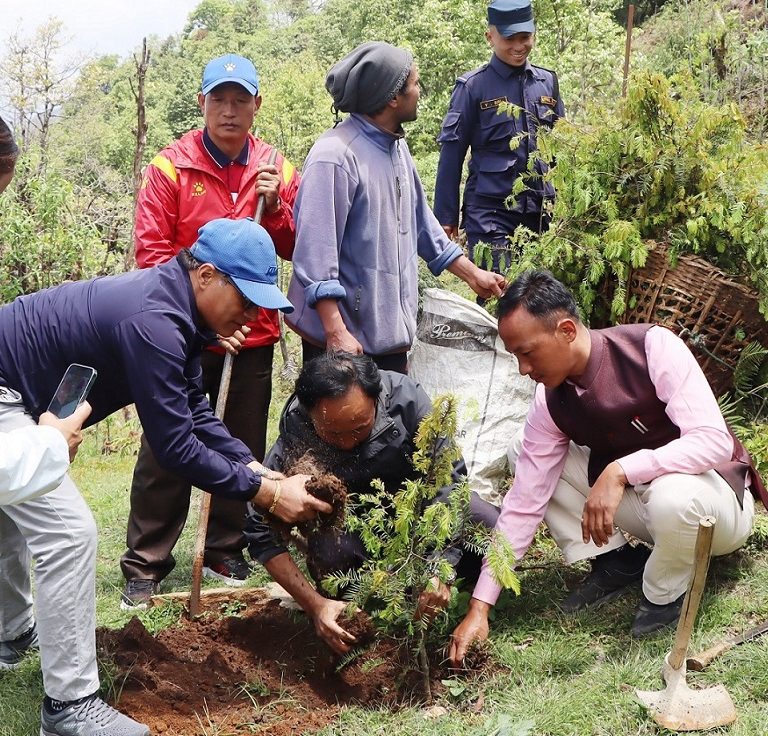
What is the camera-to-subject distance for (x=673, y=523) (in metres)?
3.17

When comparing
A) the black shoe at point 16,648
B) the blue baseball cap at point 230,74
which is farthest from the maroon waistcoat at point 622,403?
the black shoe at point 16,648

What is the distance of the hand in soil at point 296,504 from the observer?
316cm

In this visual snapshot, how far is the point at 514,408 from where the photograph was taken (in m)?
4.63

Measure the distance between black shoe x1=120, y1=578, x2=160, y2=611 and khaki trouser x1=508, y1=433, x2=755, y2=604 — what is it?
1.85 metres

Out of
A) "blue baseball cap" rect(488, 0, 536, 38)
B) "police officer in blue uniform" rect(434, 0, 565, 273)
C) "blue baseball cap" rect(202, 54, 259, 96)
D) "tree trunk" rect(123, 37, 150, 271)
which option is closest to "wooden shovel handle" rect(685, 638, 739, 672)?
"police officer in blue uniform" rect(434, 0, 565, 273)

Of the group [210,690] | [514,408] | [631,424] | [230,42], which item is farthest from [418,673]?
[230,42]

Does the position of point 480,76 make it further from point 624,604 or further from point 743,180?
point 624,604

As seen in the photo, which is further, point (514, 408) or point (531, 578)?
point (514, 408)

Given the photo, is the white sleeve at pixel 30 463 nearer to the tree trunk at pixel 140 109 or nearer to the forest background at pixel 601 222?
the forest background at pixel 601 222

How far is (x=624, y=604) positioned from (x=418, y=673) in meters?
0.90

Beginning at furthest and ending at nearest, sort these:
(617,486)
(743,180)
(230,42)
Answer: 1. (230,42)
2. (743,180)
3. (617,486)

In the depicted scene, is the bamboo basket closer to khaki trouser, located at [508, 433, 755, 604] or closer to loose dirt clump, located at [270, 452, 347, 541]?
khaki trouser, located at [508, 433, 755, 604]

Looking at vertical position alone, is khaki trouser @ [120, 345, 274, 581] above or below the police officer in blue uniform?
below

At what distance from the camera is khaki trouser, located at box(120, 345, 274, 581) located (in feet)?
13.6
